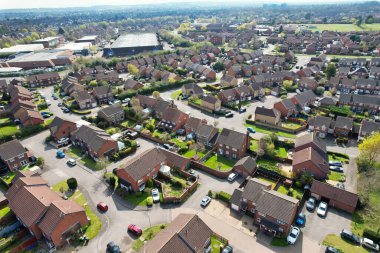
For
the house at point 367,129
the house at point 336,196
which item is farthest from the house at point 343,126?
the house at point 336,196

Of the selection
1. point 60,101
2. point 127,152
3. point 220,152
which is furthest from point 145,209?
point 60,101

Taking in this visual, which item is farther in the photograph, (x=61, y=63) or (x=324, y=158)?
(x=61, y=63)

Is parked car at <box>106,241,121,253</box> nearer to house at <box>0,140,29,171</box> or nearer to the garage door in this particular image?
the garage door

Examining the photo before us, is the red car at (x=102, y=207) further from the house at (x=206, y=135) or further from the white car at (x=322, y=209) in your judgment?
the white car at (x=322, y=209)

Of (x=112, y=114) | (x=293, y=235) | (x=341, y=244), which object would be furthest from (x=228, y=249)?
(x=112, y=114)

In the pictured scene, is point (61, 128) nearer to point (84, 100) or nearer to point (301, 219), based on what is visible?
point (84, 100)

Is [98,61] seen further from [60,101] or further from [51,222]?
[51,222]

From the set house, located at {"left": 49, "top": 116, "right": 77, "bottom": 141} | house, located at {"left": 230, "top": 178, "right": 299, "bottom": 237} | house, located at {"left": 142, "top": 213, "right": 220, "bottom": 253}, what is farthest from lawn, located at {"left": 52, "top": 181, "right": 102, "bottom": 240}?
house, located at {"left": 230, "top": 178, "right": 299, "bottom": 237}
